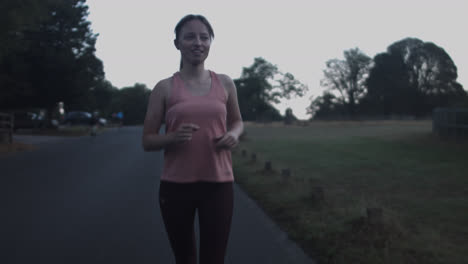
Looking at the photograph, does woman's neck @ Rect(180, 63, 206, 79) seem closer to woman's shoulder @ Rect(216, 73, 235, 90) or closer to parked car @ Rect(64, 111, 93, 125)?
woman's shoulder @ Rect(216, 73, 235, 90)

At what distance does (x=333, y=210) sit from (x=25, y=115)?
3769cm

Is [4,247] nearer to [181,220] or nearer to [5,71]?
[181,220]

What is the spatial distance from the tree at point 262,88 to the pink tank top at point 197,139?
312 ft

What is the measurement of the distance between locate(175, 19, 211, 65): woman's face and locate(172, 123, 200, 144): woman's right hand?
0.44m

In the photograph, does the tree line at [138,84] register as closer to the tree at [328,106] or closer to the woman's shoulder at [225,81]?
the tree at [328,106]

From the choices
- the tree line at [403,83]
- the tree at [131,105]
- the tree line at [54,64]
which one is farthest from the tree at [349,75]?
the tree line at [54,64]

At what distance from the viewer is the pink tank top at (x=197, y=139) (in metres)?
2.46

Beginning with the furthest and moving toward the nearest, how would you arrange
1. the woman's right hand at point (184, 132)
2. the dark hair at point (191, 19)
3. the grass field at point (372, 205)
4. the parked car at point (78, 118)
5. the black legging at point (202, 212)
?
the parked car at point (78, 118) → the grass field at point (372, 205) → the dark hair at point (191, 19) → the black legging at point (202, 212) → the woman's right hand at point (184, 132)

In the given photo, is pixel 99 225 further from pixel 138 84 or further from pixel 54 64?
pixel 138 84

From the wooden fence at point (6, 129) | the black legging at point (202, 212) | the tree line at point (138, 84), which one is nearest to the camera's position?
the black legging at point (202, 212)

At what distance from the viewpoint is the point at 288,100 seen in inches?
3944

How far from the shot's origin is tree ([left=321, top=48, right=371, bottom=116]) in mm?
→ 90750

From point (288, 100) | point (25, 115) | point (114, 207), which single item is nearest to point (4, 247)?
point (114, 207)

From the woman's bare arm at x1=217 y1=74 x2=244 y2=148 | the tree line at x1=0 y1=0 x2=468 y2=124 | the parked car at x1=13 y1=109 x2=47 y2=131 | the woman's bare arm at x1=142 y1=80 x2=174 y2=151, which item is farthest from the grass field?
the parked car at x1=13 y1=109 x2=47 y2=131
